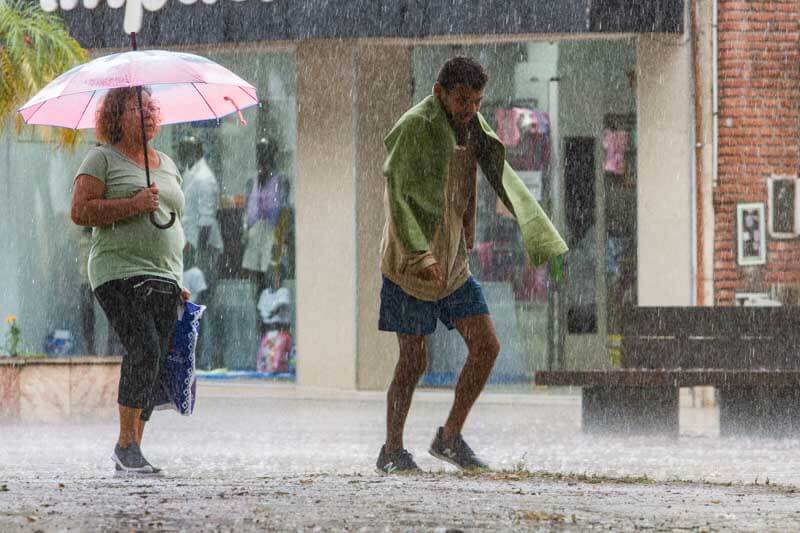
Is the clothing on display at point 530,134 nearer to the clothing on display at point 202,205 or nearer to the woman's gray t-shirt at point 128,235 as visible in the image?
the clothing on display at point 202,205

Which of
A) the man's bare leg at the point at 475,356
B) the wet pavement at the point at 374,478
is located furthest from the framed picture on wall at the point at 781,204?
the man's bare leg at the point at 475,356

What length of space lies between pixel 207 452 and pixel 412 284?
8.73 feet

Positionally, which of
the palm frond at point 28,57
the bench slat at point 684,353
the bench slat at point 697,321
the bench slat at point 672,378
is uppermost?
the palm frond at point 28,57

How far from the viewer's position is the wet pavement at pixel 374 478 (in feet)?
16.4

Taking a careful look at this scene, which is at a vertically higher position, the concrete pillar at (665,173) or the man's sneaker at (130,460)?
the concrete pillar at (665,173)

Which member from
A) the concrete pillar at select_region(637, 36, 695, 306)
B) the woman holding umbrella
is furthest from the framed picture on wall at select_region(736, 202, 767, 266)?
the woman holding umbrella

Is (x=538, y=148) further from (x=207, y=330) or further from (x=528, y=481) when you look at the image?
(x=528, y=481)

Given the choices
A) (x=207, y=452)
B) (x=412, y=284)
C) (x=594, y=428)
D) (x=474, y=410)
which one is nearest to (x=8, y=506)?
(x=412, y=284)

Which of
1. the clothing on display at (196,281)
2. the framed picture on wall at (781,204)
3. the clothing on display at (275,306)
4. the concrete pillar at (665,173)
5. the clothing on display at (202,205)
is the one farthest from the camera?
the clothing on display at (202,205)

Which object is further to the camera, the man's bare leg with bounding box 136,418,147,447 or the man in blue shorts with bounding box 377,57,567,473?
the man's bare leg with bounding box 136,418,147,447

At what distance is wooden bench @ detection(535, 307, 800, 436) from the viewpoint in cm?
991

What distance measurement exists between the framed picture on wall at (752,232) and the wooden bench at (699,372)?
311cm

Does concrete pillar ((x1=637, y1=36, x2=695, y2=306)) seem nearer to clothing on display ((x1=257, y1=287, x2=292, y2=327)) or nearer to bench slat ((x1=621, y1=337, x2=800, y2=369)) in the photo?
bench slat ((x1=621, y1=337, x2=800, y2=369))

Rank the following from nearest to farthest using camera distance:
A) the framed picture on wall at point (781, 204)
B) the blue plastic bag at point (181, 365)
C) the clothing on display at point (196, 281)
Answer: the blue plastic bag at point (181, 365), the framed picture on wall at point (781, 204), the clothing on display at point (196, 281)
